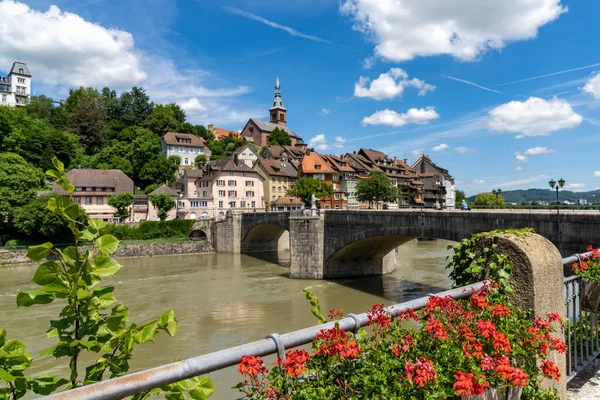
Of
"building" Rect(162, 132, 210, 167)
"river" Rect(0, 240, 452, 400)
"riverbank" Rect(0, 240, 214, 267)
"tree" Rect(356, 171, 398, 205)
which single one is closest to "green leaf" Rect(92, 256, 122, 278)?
"river" Rect(0, 240, 452, 400)

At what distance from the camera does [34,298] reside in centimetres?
208

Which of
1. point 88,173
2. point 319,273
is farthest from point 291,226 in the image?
point 88,173

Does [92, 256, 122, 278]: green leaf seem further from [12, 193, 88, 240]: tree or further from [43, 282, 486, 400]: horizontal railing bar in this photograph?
[12, 193, 88, 240]: tree

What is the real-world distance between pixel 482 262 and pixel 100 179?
6117 centimetres

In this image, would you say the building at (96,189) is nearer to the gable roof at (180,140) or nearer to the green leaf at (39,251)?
the gable roof at (180,140)

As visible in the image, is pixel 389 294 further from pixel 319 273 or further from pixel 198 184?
pixel 198 184

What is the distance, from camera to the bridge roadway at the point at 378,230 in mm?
13750

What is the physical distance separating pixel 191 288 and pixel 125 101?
3194 inches

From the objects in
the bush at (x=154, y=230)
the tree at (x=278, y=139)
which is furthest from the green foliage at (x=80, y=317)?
the tree at (x=278, y=139)

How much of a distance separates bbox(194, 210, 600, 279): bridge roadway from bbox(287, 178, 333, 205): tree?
16.4 meters

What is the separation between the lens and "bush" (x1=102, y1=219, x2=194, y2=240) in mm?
47219

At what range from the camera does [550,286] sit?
3.73 m

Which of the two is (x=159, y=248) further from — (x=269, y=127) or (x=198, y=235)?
(x=269, y=127)

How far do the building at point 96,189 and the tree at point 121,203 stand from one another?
1527 millimetres
